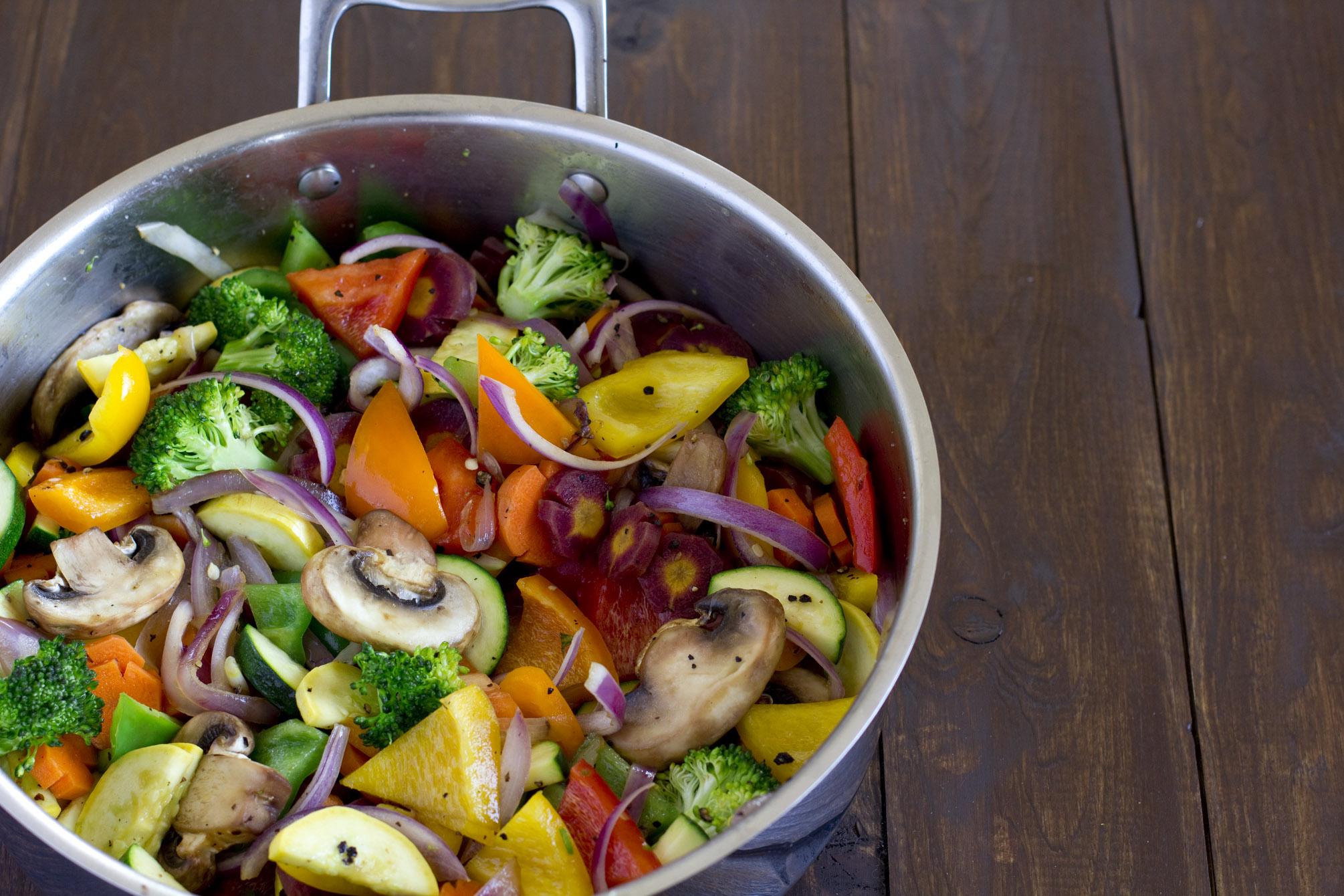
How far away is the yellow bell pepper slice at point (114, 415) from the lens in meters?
1.74

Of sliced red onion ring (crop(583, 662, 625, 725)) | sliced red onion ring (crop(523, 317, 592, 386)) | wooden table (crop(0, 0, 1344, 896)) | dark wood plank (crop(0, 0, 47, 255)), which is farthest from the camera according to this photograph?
dark wood plank (crop(0, 0, 47, 255))

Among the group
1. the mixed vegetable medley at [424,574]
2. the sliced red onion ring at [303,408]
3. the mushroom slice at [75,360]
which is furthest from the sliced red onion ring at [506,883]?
the mushroom slice at [75,360]

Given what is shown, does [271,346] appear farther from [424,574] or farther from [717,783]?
[717,783]

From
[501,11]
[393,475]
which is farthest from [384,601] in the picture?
[501,11]

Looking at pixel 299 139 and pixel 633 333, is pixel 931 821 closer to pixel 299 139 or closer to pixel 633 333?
pixel 633 333

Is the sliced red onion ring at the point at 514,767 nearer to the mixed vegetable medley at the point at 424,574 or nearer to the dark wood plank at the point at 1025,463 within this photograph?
the mixed vegetable medley at the point at 424,574

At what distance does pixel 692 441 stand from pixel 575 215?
482 mm

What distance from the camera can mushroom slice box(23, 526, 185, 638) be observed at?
1596 millimetres

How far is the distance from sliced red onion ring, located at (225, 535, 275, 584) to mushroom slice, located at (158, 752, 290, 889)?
0.28 m

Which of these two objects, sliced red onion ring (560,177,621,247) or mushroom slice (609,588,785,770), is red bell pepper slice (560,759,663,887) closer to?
mushroom slice (609,588,785,770)

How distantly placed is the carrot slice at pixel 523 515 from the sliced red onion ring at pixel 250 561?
0.35 metres

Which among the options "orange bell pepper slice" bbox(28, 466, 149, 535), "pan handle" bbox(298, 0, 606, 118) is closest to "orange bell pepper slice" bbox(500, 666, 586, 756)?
"orange bell pepper slice" bbox(28, 466, 149, 535)

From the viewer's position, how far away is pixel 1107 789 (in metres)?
2.01

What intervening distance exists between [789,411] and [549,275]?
48cm
